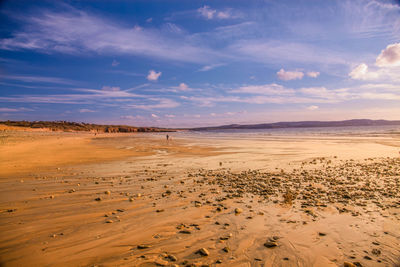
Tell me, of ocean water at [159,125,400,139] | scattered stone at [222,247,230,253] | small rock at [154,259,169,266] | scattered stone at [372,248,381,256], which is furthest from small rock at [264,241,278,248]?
ocean water at [159,125,400,139]

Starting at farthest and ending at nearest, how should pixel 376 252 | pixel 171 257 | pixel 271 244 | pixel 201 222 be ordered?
1. pixel 201 222
2. pixel 271 244
3. pixel 376 252
4. pixel 171 257

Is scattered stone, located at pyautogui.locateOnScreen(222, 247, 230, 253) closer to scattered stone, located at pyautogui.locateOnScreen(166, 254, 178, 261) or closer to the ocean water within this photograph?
scattered stone, located at pyautogui.locateOnScreen(166, 254, 178, 261)

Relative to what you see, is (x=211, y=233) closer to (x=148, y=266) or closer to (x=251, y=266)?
(x=251, y=266)

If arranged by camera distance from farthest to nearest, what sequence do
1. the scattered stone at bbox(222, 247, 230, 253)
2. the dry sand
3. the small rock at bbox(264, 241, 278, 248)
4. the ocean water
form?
1. the ocean water
2. the small rock at bbox(264, 241, 278, 248)
3. the scattered stone at bbox(222, 247, 230, 253)
4. the dry sand

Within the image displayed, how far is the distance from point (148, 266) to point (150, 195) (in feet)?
13.5

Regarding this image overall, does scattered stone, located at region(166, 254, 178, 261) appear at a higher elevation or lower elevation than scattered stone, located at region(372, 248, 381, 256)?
higher

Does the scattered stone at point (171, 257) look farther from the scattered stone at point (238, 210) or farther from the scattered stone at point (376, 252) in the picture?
the scattered stone at point (376, 252)

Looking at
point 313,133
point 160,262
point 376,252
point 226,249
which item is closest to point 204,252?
point 226,249

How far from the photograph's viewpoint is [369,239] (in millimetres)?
4543

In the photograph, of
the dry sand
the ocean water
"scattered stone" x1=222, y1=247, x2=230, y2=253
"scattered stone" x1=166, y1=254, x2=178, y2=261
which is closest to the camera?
"scattered stone" x1=166, y1=254, x2=178, y2=261

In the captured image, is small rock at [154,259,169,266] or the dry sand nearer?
small rock at [154,259,169,266]

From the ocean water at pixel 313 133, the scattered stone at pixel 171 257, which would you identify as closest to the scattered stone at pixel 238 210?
the scattered stone at pixel 171 257

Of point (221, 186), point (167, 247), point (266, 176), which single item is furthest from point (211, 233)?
point (266, 176)

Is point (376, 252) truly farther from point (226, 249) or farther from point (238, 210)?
point (238, 210)
